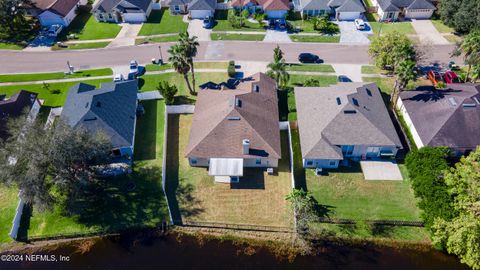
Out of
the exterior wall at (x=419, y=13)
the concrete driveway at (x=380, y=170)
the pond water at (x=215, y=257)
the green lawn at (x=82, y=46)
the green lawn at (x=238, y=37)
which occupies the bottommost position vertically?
the pond water at (x=215, y=257)

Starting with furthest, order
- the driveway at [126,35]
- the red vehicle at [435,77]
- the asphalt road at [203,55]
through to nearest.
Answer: the driveway at [126,35] < the asphalt road at [203,55] < the red vehicle at [435,77]

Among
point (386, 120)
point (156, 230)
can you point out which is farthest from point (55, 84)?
point (386, 120)

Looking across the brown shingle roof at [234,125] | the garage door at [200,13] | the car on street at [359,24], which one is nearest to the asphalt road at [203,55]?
the car on street at [359,24]

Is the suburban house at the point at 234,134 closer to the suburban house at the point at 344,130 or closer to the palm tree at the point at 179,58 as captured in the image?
the suburban house at the point at 344,130

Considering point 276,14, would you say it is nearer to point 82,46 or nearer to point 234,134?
point 82,46

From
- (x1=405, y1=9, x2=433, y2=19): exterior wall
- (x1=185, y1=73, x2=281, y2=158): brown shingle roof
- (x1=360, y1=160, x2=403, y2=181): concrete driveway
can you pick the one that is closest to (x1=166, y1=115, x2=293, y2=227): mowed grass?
(x1=185, y1=73, x2=281, y2=158): brown shingle roof

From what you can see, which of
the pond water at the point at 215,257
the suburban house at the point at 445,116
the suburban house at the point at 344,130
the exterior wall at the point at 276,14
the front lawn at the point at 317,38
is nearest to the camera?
the pond water at the point at 215,257

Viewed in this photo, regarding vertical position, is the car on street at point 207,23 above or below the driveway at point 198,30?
above
